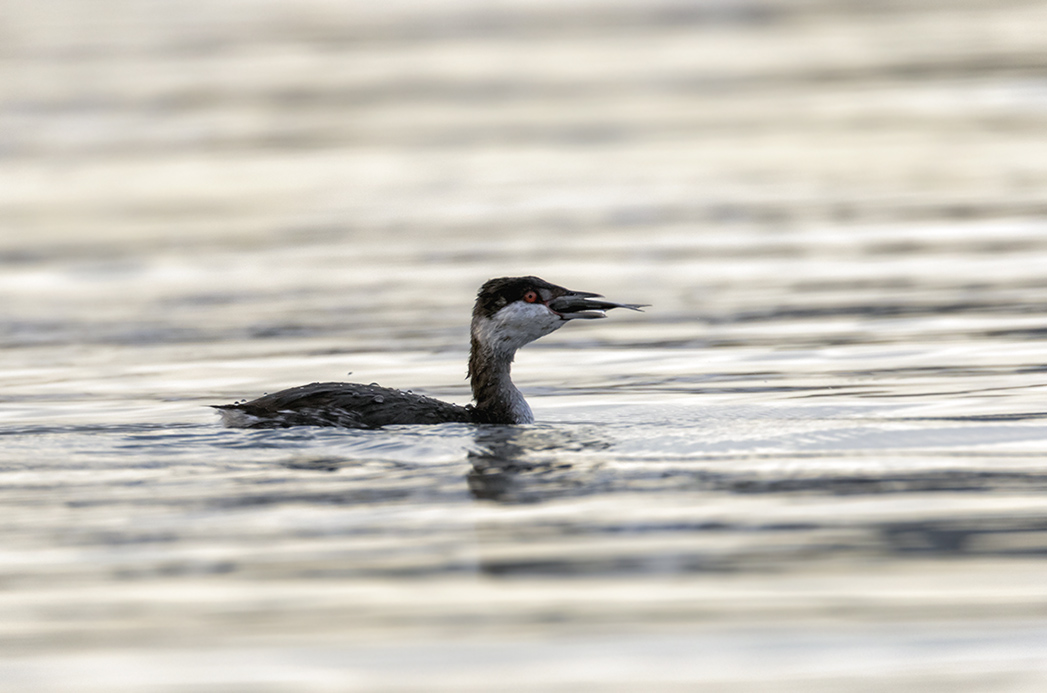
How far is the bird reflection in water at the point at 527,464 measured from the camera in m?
8.41

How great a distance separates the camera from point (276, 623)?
664 cm

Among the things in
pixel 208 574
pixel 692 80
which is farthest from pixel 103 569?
pixel 692 80

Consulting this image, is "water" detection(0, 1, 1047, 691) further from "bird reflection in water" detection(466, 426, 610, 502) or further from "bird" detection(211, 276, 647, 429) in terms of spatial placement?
"bird" detection(211, 276, 647, 429)

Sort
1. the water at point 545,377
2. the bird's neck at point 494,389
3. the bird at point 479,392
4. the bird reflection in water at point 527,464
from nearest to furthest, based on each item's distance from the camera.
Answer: the water at point 545,377 → the bird reflection in water at point 527,464 → the bird at point 479,392 → the bird's neck at point 494,389

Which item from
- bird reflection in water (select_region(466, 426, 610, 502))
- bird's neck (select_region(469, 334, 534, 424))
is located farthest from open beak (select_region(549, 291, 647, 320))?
bird reflection in water (select_region(466, 426, 610, 502))

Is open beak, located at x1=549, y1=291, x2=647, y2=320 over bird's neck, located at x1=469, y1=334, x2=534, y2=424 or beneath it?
over

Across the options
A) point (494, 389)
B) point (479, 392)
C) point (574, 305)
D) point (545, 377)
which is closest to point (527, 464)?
point (494, 389)

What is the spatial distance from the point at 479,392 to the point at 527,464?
60.9 inches

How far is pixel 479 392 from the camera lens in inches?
416

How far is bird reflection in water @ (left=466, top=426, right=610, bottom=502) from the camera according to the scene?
841cm

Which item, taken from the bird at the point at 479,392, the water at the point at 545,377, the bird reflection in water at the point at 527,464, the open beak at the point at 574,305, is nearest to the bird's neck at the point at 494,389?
the bird at the point at 479,392

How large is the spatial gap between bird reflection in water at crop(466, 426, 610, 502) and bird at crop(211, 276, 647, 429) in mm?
258

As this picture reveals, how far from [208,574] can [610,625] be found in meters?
1.75

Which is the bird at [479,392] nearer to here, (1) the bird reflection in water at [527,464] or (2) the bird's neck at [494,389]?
(2) the bird's neck at [494,389]
